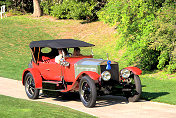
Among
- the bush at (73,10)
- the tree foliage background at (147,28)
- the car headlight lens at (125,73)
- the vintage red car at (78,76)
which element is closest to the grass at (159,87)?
the tree foliage background at (147,28)

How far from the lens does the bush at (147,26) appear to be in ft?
55.7

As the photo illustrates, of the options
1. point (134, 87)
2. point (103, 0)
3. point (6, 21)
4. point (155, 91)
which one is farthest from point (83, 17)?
point (134, 87)

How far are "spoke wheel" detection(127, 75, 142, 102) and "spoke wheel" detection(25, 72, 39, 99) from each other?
125 inches

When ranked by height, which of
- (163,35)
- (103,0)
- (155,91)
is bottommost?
(155,91)

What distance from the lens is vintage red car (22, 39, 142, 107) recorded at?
1013 cm

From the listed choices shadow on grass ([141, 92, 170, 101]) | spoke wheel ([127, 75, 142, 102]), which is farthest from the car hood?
shadow on grass ([141, 92, 170, 101])

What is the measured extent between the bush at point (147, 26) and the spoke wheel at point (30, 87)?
7141 mm

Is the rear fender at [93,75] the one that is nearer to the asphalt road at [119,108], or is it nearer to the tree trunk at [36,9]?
the asphalt road at [119,108]

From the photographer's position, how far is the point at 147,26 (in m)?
17.3

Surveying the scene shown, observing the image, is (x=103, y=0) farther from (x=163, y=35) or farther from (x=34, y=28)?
(x=163, y=35)

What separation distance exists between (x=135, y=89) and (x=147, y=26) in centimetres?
724

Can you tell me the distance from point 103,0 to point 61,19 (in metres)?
5.35

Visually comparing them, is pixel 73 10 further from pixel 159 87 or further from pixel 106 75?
pixel 106 75

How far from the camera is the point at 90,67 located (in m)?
10.3
